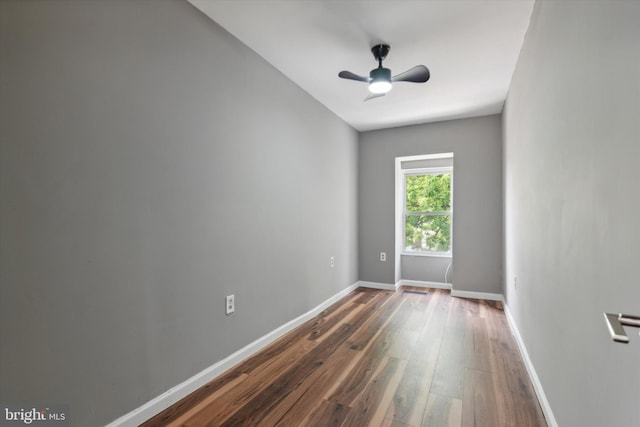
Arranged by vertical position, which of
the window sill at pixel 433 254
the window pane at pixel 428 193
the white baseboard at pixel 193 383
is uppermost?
the window pane at pixel 428 193

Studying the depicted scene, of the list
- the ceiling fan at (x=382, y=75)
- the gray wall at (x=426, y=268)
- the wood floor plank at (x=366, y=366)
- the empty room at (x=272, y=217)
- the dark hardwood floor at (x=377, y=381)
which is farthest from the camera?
the gray wall at (x=426, y=268)

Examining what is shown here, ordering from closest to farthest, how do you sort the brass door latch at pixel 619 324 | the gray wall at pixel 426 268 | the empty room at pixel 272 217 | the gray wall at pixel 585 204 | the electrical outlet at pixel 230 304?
the brass door latch at pixel 619 324, the gray wall at pixel 585 204, the empty room at pixel 272 217, the electrical outlet at pixel 230 304, the gray wall at pixel 426 268

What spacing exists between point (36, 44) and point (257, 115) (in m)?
1.41

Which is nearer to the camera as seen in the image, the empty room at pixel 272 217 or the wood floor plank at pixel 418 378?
the empty room at pixel 272 217

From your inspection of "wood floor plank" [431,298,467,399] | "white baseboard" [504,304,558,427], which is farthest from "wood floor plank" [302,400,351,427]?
"white baseboard" [504,304,558,427]

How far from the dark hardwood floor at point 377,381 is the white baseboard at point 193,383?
38 millimetres

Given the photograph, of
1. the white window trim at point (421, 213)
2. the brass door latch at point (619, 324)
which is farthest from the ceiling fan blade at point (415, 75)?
the white window trim at point (421, 213)

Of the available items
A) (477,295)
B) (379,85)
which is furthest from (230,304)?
(477,295)

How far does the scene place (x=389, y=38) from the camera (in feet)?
7.26

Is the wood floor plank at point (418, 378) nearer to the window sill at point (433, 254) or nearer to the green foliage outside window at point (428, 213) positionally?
the window sill at point (433, 254)

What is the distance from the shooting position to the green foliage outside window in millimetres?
4617

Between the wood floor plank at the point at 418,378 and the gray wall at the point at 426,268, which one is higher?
the gray wall at the point at 426,268

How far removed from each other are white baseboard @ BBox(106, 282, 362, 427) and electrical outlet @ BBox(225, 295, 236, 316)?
0.33 m

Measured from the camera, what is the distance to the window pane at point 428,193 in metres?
4.62
